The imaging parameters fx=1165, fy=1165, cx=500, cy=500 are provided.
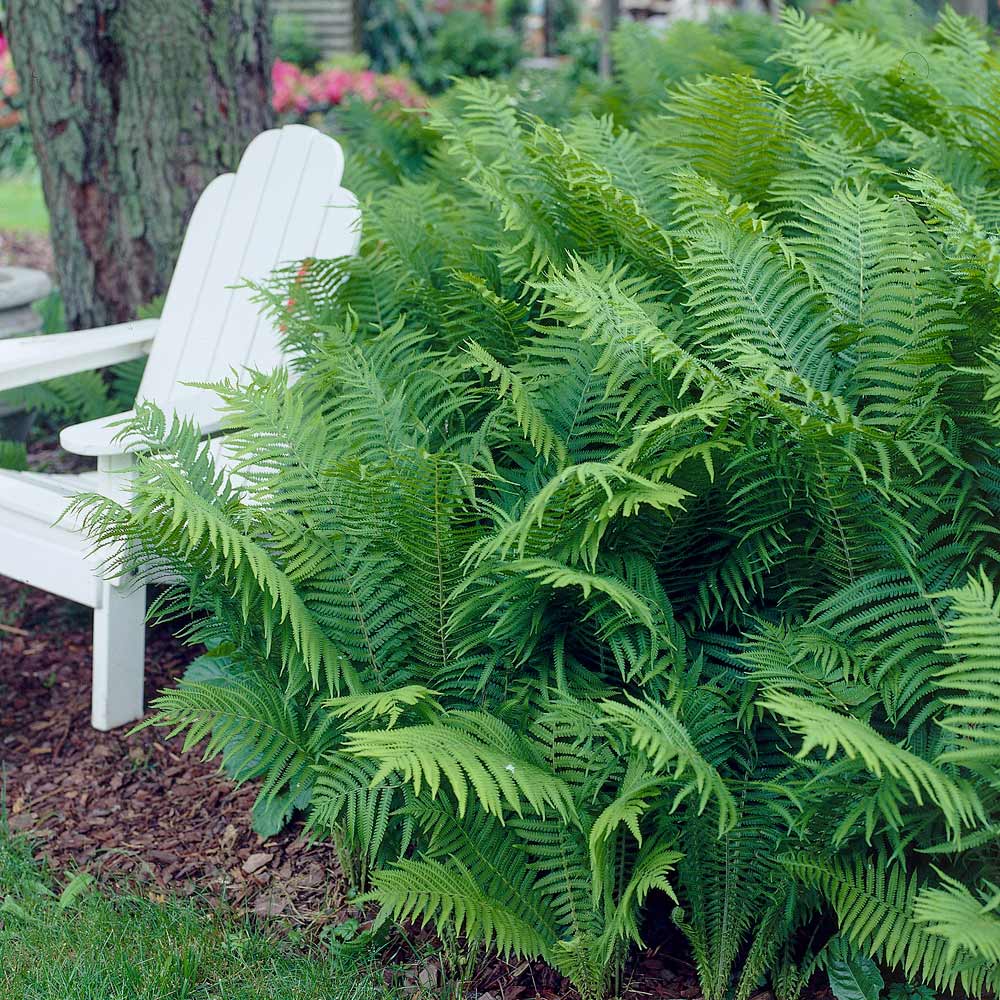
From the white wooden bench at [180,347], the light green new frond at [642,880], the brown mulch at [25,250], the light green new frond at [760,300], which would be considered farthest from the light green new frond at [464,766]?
the brown mulch at [25,250]

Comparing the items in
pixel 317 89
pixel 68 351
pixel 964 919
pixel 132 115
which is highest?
pixel 132 115

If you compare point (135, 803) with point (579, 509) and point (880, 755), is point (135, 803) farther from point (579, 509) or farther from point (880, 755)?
point (880, 755)

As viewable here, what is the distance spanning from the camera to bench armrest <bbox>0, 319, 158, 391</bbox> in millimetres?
3180

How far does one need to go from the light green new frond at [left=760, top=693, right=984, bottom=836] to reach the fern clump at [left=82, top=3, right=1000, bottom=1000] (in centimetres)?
1

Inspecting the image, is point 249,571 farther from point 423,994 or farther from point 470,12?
point 470,12

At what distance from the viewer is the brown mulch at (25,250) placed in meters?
8.20

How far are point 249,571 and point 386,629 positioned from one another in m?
0.29

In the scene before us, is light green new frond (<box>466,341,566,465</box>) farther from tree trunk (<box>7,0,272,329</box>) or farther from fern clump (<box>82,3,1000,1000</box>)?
tree trunk (<box>7,0,272,329</box>)

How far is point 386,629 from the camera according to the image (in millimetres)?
2268

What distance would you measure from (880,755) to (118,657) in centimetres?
195

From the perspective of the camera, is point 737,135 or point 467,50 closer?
point 737,135

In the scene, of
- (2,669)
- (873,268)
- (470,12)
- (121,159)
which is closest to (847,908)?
(873,268)

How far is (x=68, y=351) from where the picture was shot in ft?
10.8

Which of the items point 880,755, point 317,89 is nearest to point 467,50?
point 317,89
